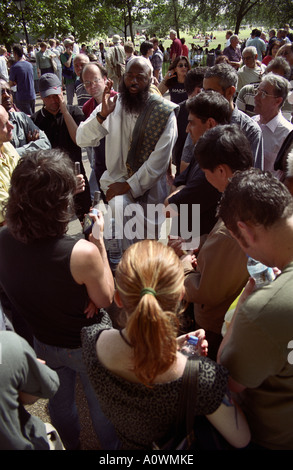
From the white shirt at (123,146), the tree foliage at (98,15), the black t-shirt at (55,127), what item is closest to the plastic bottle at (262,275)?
the white shirt at (123,146)

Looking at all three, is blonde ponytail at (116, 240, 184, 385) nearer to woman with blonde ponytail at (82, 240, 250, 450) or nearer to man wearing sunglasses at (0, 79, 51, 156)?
woman with blonde ponytail at (82, 240, 250, 450)

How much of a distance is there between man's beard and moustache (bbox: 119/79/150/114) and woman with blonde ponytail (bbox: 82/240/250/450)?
2.25 metres

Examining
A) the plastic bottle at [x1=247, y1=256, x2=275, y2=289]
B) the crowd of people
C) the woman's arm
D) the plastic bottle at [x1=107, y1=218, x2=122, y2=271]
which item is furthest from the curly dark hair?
the plastic bottle at [x1=107, y1=218, x2=122, y2=271]

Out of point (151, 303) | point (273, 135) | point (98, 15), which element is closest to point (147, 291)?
point (151, 303)

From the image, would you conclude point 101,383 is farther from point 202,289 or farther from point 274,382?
point 202,289

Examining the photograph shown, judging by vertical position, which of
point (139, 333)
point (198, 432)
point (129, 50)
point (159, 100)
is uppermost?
point (129, 50)

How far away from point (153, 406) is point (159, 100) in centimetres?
266

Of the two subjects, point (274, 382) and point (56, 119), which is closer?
point (274, 382)

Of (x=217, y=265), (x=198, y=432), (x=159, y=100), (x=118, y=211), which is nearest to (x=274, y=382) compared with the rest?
(x=198, y=432)

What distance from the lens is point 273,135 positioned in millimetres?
3469

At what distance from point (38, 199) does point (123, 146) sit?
6.25 ft

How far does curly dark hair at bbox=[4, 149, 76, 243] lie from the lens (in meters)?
1.52

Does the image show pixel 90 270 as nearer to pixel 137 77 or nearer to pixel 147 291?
pixel 147 291

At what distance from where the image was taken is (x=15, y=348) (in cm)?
120
